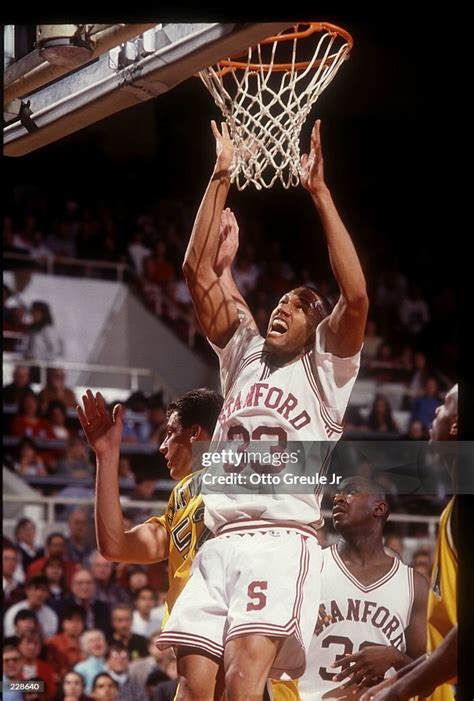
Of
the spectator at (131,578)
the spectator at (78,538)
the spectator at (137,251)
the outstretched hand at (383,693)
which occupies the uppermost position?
the spectator at (137,251)

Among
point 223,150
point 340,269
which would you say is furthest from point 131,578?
point 223,150

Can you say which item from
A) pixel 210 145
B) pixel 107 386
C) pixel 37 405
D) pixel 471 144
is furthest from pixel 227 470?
pixel 471 144

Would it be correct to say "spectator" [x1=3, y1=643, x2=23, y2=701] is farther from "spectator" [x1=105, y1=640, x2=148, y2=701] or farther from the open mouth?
the open mouth

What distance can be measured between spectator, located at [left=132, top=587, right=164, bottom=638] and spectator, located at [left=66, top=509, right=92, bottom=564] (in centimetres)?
24

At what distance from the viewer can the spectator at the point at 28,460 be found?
448 cm

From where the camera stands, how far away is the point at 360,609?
408 cm

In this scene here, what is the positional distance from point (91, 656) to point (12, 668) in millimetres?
280

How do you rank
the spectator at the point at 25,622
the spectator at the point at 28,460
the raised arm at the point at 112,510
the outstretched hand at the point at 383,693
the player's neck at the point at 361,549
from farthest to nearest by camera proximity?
the spectator at the point at 28,460, the spectator at the point at 25,622, the raised arm at the point at 112,510, the player's neck at the point at 361,549, the outstretched hand at the point at 383,693

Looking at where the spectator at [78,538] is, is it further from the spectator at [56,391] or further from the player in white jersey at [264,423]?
the player in white jersey at [264,423]

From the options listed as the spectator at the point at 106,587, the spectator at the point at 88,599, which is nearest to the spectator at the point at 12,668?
the spectator at the point at 88,599

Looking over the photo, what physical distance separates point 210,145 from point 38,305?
90 centimetres

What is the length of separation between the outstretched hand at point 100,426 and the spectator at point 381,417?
896mm

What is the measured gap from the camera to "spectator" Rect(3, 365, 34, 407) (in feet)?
15.1

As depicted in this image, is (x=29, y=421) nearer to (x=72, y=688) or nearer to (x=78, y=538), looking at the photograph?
(x=78, y=538)
